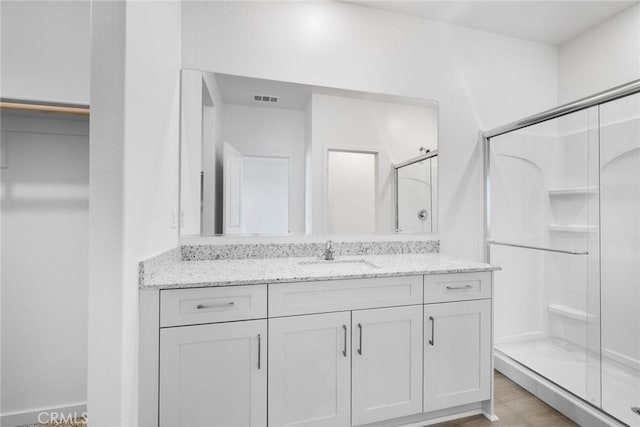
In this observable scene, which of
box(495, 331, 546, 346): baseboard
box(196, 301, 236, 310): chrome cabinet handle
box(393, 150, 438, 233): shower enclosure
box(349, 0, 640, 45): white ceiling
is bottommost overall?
box(495, 331, 546, 346): baseboard

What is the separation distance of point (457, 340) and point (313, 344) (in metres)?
0.81

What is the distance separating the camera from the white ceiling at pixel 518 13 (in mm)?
2150

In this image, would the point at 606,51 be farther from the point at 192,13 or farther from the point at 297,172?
the point at 192,13

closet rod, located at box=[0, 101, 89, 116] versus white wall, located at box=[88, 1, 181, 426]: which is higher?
closet rod, located at box=[0, 101, 89, 116]

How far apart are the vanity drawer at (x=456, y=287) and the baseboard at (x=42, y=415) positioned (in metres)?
1.90

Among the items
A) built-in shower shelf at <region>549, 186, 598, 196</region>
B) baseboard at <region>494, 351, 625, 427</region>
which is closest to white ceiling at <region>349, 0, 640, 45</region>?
built-in shower shelf at <region>549, 186, 598, 196</region>

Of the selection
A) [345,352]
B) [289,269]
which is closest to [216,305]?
[289,269]

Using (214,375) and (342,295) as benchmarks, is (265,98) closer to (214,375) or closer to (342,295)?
(342,295)

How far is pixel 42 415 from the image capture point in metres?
1.53

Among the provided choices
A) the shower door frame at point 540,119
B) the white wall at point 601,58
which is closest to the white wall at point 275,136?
the shower door frame at point 540,119

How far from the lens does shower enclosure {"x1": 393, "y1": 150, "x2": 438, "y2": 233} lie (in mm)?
2203

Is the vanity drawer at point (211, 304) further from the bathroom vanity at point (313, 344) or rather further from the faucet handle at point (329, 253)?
the faucet handle at point (329, 253)

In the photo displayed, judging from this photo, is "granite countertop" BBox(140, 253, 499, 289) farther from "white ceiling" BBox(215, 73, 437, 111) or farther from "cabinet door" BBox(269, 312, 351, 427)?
"white ceiling" BBox(215, 73, 437, 111)
